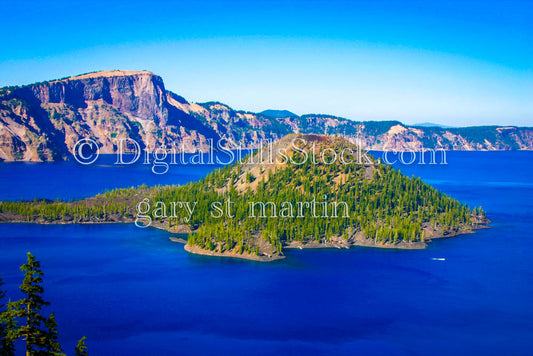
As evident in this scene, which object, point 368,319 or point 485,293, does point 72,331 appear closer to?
point 368,319

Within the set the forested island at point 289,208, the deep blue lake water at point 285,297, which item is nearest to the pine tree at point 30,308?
the deep blue lake water at point 285,297

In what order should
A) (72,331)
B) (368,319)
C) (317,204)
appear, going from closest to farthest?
(72,331) → (368,319) → (317,204)

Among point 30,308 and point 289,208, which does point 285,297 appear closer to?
point 289,208

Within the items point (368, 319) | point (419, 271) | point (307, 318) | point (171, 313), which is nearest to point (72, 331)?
point (171, 313)

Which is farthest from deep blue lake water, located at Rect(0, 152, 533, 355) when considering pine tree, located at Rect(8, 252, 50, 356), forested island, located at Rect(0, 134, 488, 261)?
pine tree, located at Rect(8, 252, 50, 356)

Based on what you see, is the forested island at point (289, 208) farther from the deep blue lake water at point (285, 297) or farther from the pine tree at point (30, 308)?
the pine tree at point (30, 308)

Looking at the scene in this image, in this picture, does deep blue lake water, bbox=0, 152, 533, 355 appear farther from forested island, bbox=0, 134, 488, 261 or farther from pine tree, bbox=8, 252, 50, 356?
pine tree, bbox=8, 252, 50, 356
